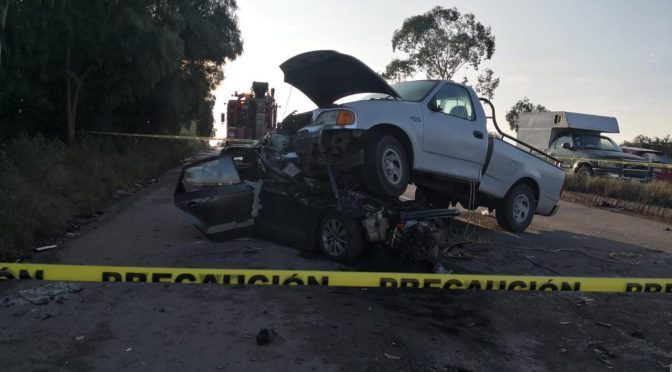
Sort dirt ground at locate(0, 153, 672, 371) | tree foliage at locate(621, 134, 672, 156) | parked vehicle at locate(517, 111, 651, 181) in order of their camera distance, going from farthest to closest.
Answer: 1. tree foliage at locate(621, 134, 672, 156)
2. parked vehicle at locate(517, 111, 651, 181)
3. dirt ground at locate(0, 153, 672, 371)

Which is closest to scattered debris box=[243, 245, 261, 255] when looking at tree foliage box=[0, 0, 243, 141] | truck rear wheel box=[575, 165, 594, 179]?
tree foliage box=[0, 0, 243, 141]

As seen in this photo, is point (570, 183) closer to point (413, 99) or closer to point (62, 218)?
point (413, 99)

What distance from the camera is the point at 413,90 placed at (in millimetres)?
7309

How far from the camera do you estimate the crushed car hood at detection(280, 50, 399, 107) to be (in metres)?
6.75

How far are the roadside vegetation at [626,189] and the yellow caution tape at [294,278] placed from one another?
11.8 metres

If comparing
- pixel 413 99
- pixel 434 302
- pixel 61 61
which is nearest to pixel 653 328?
pixel 434 302

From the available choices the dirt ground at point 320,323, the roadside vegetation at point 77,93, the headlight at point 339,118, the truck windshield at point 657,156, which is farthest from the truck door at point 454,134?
the truck windshield at point 657,156

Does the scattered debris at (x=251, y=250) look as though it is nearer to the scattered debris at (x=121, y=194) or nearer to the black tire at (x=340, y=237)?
the black tire at (x=340, y=237)

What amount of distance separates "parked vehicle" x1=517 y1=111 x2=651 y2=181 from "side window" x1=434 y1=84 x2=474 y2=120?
10931mm

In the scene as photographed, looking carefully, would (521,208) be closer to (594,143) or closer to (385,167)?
(385,167)

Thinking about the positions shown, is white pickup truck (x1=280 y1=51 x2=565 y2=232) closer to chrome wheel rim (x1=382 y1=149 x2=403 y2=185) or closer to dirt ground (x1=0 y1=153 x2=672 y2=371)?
chrome wheel rim (x1=382 y1=149 x2=403 y2=185)

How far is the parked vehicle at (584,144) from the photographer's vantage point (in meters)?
17.1

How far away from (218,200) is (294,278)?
3.81 m

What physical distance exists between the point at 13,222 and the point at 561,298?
668 centimetres
